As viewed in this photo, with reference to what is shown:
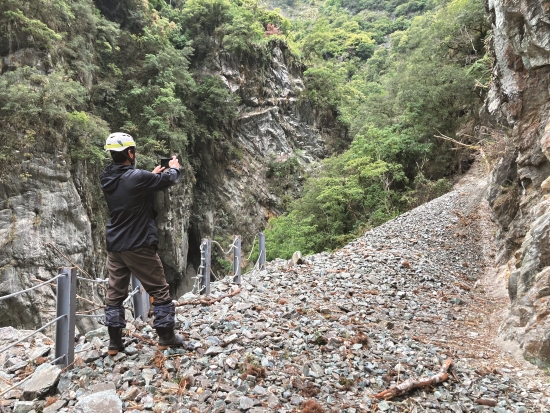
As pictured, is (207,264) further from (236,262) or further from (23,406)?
(23,406)

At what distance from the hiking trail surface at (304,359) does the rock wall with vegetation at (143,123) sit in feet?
4.79

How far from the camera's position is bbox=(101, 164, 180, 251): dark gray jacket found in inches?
124

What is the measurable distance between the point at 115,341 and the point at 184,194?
18.7 meters

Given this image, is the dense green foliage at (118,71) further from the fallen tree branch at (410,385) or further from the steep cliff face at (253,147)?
the fallen tree branch at (410,385)

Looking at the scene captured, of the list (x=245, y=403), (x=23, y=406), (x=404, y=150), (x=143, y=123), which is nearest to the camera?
(x=23, y=406)

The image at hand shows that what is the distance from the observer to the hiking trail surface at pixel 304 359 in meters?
2.88

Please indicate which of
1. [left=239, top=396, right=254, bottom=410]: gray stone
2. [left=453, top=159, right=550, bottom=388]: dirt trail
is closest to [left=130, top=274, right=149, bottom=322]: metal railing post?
[left=239, top=396, right=254, bottom=410]: gray stone

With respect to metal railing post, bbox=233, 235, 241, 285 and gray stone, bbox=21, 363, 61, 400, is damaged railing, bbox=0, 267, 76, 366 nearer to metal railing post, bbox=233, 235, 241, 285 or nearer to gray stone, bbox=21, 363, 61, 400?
gray stone, bbox=21, 363, 61, 400

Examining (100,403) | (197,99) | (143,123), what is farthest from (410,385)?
(197,99)

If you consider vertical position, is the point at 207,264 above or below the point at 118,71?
below

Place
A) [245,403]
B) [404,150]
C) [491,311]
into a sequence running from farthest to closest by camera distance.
→ [404,150] < [491,311] < [245,403]

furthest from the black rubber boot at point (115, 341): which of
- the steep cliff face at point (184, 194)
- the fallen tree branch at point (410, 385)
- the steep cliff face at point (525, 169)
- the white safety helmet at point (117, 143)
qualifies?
the steep cliff face at point (184, 194)

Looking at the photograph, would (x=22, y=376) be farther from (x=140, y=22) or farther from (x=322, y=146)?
(x=322, y=146)

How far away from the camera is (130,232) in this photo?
3.18m
